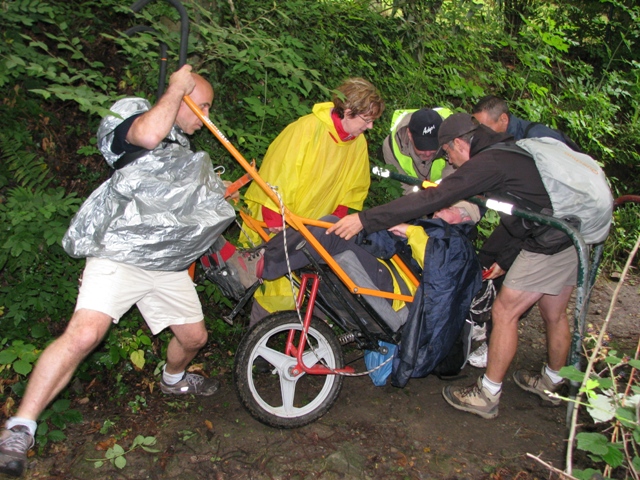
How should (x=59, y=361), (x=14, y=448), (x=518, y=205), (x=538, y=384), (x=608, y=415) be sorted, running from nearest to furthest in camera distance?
(x=608, y=415), (x=14, y=448), (x=59, y=361), (x=518, y=205), (x=538, y=384)

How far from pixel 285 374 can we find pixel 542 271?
178 cm

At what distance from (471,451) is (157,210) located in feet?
7.93

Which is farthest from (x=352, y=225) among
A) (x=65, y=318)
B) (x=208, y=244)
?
(x=65, y=318)

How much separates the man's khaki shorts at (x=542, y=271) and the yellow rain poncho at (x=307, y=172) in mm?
1282

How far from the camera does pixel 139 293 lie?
290 cm

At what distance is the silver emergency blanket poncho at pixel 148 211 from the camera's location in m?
2.73

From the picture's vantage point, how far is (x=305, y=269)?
11.1 feet

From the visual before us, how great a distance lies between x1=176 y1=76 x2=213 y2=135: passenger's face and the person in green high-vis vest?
1.70 meters

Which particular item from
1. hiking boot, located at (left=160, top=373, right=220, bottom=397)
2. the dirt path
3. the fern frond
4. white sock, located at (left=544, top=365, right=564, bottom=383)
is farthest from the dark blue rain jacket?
the fern frond

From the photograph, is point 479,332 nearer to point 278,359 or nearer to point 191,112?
point 278,359

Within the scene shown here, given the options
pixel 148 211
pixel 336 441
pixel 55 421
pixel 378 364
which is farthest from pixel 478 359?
pixel 55 421

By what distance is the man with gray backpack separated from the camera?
3.10 m

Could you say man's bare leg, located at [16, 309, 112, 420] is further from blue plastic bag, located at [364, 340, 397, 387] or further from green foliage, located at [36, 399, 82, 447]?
blue plastic bag, located at [364, 340, 397, 387]

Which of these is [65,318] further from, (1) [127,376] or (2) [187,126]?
(2) [187,126]
